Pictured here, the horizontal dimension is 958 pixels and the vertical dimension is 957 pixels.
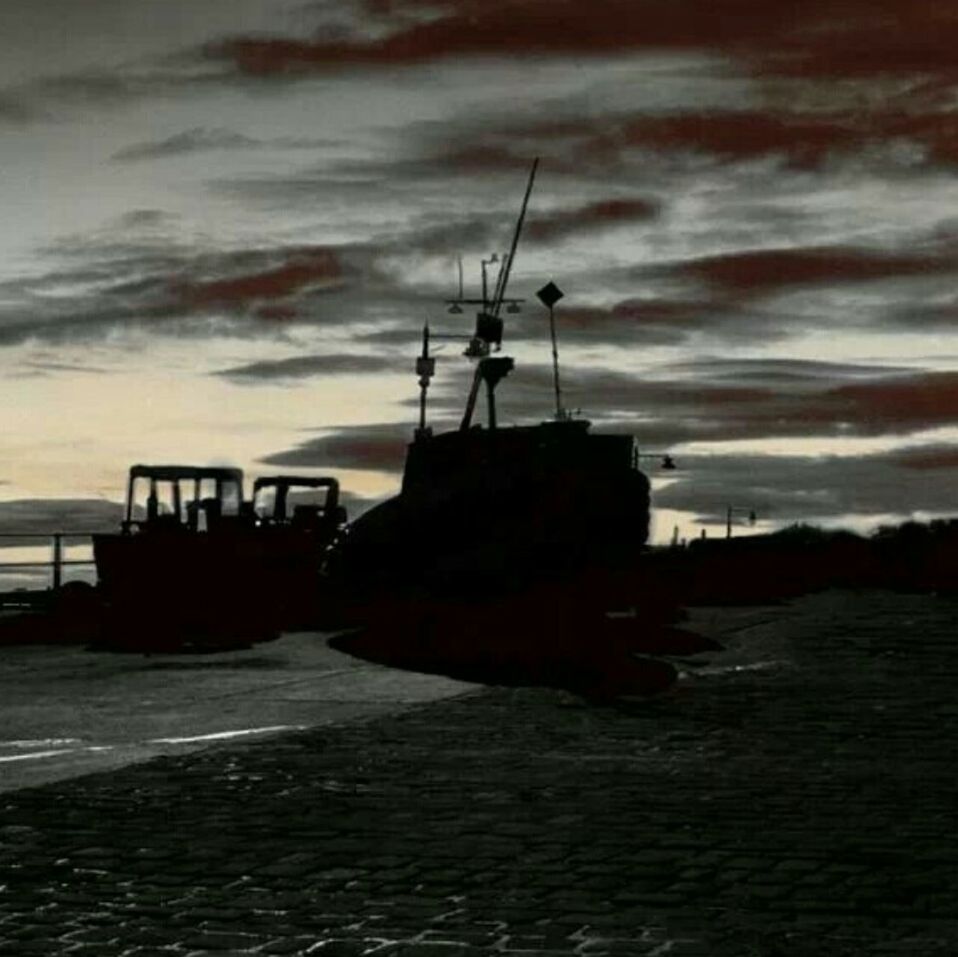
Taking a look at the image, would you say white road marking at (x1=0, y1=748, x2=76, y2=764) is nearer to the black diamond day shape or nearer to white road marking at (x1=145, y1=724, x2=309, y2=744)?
white road marking at (x1=145, y1=724, x2=309, y2=744)

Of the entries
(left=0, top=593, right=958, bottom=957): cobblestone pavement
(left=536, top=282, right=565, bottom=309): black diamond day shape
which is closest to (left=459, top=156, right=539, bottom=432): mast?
(left=536, top=282, right=565, bottom=309): black diamond day shape

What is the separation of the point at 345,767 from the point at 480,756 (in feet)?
3.72

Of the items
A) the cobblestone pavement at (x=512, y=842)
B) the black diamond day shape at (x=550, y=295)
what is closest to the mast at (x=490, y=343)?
the black diamond day shape at (x=550, y=295)

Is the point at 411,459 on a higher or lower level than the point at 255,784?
higher

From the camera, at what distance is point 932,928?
8.15m

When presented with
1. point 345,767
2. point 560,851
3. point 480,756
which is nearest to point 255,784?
point 345,767

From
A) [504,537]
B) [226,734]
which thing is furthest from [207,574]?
[226,734]

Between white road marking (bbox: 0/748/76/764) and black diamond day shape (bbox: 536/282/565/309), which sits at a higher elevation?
black diamond day shape (bbox: 536/282/565/309)

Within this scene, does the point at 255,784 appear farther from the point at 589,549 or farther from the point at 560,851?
the point at 589,549

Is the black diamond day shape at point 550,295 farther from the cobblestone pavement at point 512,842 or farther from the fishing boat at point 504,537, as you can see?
the cobblestone pavement at point 512,842

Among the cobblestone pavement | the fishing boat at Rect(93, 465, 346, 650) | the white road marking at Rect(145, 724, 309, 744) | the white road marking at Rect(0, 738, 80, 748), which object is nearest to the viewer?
the cobblestone pavement

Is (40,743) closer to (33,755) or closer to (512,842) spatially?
(33,755)

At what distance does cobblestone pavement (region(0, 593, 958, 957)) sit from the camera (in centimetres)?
809

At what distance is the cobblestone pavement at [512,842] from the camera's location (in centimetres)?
809
